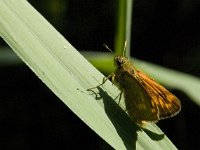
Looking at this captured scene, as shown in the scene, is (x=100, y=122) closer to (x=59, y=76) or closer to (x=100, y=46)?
(x=59, y=76)

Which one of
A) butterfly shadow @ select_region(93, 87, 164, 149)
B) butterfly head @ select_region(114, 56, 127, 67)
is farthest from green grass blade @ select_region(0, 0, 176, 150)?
butterfly head @ select_region(114, 56, 127, 67)

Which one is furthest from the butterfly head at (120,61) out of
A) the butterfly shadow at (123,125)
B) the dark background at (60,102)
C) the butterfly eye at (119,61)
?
the dark background at (60,102)

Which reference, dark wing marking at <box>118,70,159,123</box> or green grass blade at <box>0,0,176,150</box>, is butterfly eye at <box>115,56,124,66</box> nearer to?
dark wing marking at <box>118,70,159,123</box>

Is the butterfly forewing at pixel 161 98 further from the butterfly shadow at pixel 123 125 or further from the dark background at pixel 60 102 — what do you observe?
the dark background at pixel 60 102

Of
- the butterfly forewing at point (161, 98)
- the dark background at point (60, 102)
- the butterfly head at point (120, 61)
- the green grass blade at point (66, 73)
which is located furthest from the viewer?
the dark background at point (60, 102)

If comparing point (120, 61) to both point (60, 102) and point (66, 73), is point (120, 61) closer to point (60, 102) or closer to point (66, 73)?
point (66, 73)
